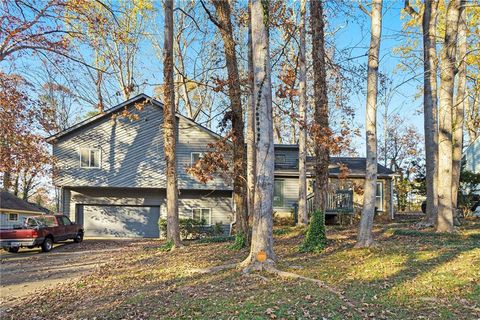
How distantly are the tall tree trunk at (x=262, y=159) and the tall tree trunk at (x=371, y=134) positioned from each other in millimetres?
3261

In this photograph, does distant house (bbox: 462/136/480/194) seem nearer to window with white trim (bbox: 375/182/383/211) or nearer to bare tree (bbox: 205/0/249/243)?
window with white trim (bbox: 375/182/383/211)

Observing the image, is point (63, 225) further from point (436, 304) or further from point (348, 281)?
point (436, 304)

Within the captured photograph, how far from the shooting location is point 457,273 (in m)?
7.50

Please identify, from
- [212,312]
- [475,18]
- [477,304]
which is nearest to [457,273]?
[477,304]

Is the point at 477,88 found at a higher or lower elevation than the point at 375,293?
higher

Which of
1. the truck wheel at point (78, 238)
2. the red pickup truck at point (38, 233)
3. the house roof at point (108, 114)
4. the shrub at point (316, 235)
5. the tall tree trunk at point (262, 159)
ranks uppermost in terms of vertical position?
the house roof at point (108, 114)

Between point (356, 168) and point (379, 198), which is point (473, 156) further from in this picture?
point (356, 168)

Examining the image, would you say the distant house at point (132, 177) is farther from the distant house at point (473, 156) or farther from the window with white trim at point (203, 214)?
the distant house at point (473, 156)

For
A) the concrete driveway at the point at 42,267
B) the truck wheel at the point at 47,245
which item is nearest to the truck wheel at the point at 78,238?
the concrete driveway at the point at 42,267

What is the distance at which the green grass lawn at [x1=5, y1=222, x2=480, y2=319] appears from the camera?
5715mm

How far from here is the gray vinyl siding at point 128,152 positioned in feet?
74.5

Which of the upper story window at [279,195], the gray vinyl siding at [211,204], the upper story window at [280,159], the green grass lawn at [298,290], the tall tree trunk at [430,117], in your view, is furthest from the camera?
the upper story window at [280,159]

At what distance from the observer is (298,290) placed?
675 centimetres

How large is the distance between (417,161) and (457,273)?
126ft
